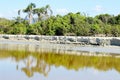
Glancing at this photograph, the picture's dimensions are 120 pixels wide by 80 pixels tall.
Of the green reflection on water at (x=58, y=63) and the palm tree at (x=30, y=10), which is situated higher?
the palm tree at (x=30, y=10)

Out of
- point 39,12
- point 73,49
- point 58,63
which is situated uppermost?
point 39,12

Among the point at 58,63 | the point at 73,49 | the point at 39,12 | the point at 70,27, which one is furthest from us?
the point at 39,12

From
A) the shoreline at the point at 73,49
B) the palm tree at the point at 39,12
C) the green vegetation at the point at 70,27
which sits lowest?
the shoreline at the point at 73,49

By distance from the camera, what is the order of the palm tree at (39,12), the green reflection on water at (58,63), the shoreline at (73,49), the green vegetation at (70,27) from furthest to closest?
the palm tree at (39,12) < the green vegetation at (70,27) < the shoreline at (73,49) < the green reflection on water at (58,63)

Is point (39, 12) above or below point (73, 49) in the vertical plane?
above

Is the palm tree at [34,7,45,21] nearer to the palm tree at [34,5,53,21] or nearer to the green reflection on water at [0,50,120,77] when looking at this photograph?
the palm tree at [34,5,53,21]

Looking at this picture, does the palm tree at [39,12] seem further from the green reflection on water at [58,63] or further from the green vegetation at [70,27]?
the green reflection on water at [58,63]

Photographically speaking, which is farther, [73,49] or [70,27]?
[70,27]

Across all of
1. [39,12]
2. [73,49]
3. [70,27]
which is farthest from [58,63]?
[39,12]

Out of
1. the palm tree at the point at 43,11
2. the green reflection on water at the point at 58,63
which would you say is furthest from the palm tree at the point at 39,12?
the green reflection on water at the point at 58,63

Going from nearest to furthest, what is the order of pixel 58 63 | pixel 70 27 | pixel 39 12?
1. pixel 58 63
2. pixel 70 27
3. pixel 39 12

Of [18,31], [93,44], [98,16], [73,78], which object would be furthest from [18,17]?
[73,78]

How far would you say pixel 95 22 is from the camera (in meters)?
74.1

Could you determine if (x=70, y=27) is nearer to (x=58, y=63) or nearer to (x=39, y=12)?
(x=39, y=12)
